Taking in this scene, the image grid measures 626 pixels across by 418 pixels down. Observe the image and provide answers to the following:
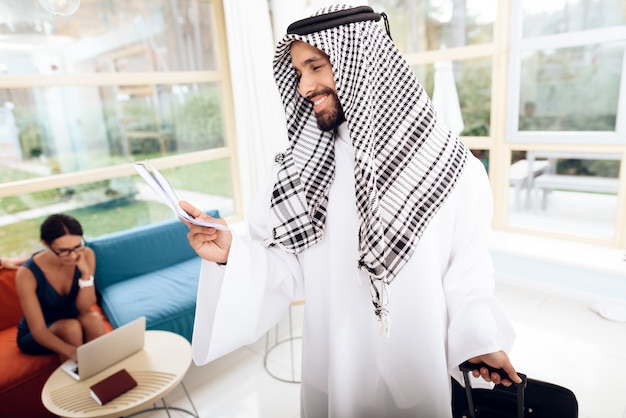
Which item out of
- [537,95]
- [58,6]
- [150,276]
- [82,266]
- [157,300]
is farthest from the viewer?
[537,95]

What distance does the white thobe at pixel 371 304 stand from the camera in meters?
1.17

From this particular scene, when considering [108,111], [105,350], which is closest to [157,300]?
[105,350]

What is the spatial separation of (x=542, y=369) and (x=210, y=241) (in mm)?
2191

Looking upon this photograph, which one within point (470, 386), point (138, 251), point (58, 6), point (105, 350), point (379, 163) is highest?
point (58, 6)

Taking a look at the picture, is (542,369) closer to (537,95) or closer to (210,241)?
(537,95)

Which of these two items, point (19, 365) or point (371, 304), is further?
point (19, 365)

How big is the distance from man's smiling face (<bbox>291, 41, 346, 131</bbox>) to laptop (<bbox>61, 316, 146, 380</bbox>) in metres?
1.43

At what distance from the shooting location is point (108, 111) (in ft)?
10.6

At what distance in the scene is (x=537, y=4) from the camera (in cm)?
308

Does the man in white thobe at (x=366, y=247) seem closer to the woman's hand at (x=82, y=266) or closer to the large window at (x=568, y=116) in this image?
the woman's hand at (x=82, y=266)

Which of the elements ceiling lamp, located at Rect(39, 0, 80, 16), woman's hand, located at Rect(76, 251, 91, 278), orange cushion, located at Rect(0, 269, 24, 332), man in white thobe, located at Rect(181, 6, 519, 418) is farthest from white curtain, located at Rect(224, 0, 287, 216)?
man in white thobe, located at Rect(181, 6, 519, 418)

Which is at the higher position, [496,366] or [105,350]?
[496,366]

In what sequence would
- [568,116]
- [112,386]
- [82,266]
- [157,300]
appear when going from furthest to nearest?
[568,116] < [157,300] < [82,266] < [112,386]

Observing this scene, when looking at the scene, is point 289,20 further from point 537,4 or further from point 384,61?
point 384,61
